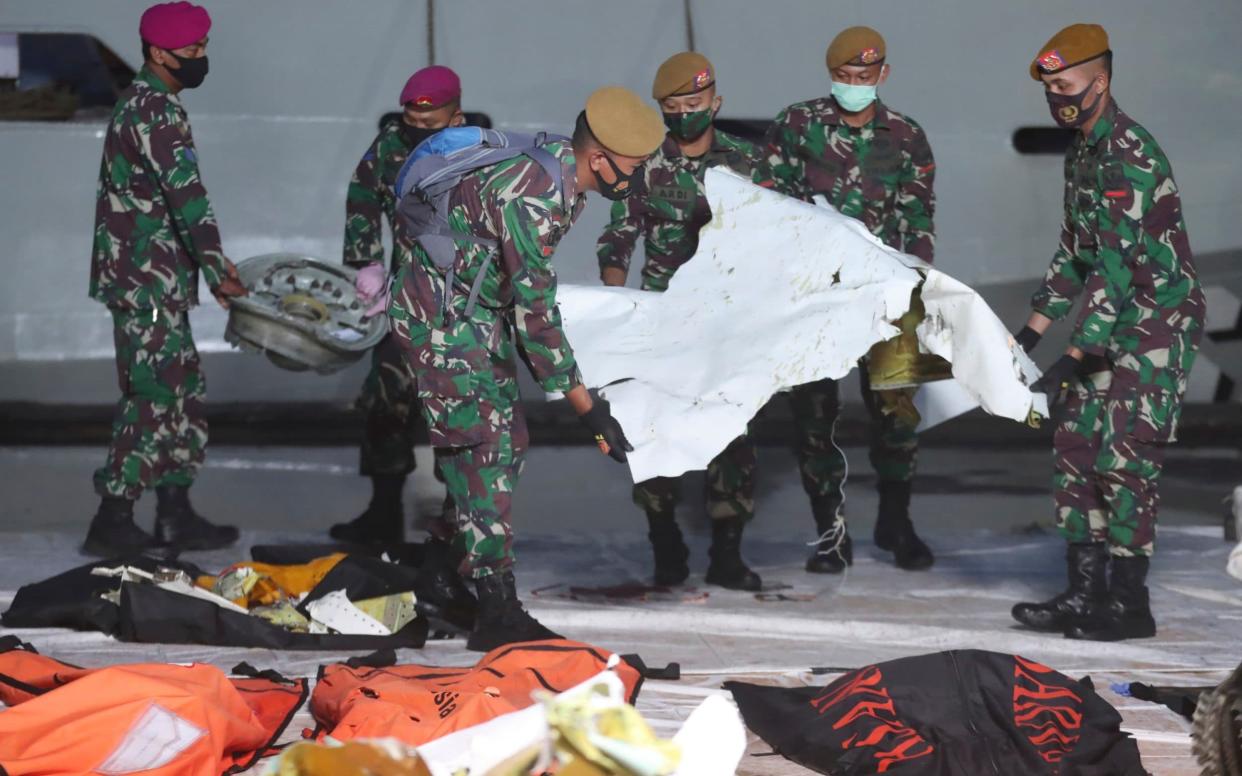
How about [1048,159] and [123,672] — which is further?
[1048,159]

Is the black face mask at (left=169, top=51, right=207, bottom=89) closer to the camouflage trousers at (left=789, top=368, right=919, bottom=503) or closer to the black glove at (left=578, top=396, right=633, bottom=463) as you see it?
the black glove at (left=578, top=396, right=633, bottom=463)

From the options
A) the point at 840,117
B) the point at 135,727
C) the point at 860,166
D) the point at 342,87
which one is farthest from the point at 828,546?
the point at 342,87

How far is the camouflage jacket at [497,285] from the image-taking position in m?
4.11

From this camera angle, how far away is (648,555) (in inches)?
229

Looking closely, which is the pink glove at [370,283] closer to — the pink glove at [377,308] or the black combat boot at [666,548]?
the pink glove at [377,308]

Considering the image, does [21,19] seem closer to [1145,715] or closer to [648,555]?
[648,555]

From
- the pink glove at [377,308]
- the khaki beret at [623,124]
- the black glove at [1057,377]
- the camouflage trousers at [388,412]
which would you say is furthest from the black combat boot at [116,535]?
the black glove at [1057,377]

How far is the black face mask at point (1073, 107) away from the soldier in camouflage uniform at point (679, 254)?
108 centimetres

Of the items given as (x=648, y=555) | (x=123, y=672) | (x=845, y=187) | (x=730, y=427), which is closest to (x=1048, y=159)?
(x=845, y=187)

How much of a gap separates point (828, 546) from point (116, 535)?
2.55 meters

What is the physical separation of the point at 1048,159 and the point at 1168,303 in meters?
3.94

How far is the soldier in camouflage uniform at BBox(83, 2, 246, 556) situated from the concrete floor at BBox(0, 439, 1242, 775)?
33 centimetres

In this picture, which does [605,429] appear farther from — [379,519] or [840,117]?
[379,519]

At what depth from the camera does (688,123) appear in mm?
5098
